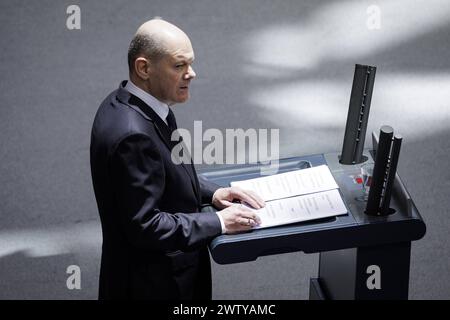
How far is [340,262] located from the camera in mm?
2258

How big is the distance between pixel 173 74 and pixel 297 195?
0.51m

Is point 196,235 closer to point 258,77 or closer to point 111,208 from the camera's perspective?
point 111,208

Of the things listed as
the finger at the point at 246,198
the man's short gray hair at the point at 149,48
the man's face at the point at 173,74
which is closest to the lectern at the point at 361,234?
the finger at the point at 246,198

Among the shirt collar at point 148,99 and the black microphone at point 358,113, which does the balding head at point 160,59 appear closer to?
the shirt collar at point 148,99

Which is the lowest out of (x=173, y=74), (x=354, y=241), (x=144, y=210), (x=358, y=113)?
(x=354, y=241)

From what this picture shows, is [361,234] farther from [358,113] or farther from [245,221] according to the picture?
→ [358,113]

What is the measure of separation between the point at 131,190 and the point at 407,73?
5.05 ft

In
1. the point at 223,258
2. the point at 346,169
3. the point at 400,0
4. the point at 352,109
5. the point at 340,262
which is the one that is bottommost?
the point at 340,262

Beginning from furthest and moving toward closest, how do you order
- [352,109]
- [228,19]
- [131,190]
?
[228,19]
[352,109]
[131,190]

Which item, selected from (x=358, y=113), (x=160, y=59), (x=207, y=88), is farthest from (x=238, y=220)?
(x=207, y=88)

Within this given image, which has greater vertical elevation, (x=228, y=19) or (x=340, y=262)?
(x=228, y=19)

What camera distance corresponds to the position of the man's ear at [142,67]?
188 centimetres

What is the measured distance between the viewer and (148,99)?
6.35 feet

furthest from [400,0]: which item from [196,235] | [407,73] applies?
[196,235]
